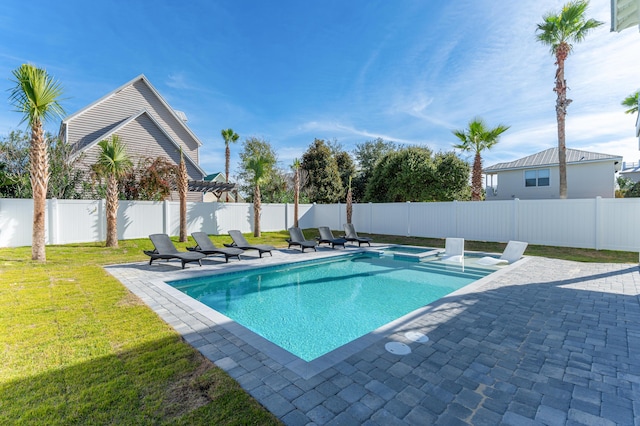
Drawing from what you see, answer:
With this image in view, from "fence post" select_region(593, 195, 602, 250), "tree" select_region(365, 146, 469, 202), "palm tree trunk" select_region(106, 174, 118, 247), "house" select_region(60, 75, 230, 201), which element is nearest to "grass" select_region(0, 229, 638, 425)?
"palm tree trunk" select_region(106, 174, 118, 247)

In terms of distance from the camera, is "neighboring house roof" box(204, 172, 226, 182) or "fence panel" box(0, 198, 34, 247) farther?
"neighboring house roof" box(204, 172, 226, 182)

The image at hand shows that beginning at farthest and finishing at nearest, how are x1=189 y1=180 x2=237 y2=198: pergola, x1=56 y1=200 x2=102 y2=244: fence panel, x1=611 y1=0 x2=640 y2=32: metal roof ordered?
x1=189 y1=180 x2=237 y2=198: pergola, x1=56 y1=200 x2=102 y2=244: fence panel, x1=611 y1=0 x2=640 y2=32: metal roof

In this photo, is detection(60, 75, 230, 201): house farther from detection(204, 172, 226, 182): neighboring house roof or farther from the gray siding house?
detection(204, 172, 226, 182): neighboring house roof

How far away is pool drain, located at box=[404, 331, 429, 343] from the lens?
12.6 ft

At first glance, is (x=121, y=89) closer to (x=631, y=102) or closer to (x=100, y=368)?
(x=100, y=368)

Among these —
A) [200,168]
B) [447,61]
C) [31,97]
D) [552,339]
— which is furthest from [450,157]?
[31,97]

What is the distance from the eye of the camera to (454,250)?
1151cm

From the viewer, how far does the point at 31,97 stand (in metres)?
Answer: 8.67

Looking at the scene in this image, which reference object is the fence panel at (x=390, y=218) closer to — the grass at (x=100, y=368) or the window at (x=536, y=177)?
the window at (x=536, y=177)

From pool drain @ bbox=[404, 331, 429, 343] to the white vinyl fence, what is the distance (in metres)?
11.9

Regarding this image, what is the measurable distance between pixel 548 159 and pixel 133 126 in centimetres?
2886

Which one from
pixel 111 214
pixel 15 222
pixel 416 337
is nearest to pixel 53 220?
pixel 15 222

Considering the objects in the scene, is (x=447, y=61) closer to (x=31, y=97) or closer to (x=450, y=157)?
(x=450, y=157)

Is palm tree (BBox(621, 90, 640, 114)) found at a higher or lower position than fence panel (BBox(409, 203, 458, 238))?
higher
